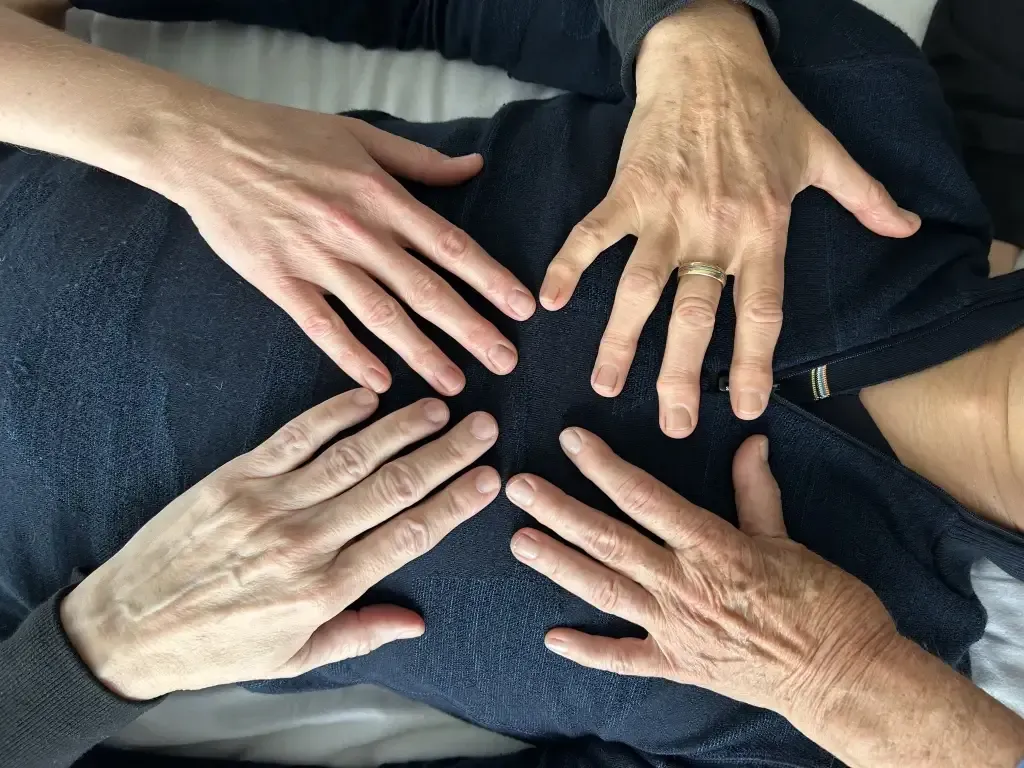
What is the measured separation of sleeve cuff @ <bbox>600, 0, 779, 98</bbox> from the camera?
87 cm

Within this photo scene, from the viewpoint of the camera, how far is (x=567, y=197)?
0.83m

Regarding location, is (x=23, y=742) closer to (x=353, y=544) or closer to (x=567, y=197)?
(x=353, y=544)

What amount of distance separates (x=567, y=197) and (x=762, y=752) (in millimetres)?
700

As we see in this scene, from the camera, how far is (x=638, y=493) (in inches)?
30.4

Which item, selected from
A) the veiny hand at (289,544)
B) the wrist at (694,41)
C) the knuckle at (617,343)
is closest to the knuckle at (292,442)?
the veiny hand at (289,544)

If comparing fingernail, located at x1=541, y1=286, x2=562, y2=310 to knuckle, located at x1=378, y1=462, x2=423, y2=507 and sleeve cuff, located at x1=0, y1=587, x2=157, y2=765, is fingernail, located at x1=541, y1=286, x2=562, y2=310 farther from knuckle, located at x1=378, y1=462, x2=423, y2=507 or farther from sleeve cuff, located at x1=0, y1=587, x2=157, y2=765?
sleeve cuff, located at x1=0, y1=587, x2=157, y2=765

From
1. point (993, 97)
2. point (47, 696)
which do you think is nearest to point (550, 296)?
point (47, 696)

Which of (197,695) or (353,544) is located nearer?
(353,544)

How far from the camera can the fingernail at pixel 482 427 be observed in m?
0.77

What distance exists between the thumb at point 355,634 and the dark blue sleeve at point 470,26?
2.56ft

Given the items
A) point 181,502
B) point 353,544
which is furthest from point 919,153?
point 181,502

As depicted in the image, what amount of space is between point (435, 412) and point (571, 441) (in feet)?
0.49

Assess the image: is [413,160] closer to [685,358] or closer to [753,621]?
[685,358]

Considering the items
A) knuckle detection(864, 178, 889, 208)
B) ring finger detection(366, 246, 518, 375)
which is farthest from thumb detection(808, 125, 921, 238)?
ring finger detection(366, 246, 518, 375)
